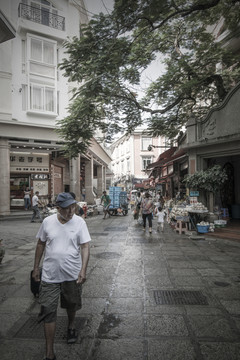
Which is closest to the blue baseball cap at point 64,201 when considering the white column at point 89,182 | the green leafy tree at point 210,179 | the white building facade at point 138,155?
the green leafy tree at point 210,179

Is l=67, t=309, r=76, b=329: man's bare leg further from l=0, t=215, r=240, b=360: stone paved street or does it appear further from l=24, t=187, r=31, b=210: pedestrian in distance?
l=24, t=187, r=31, b=210: pedestrian in distance

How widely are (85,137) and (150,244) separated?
5.60 m

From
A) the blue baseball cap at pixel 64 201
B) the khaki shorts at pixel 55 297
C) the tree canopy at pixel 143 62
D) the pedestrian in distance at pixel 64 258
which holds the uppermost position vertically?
the tree canopy at pixel 143 62

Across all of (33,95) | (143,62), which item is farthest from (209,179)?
(33,95)

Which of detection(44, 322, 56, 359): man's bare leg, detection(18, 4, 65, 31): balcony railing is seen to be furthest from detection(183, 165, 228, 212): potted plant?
detection(18, 4, 65, 31): balcony railing

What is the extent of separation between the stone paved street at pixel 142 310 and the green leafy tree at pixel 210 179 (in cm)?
334

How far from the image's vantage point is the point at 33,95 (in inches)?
717

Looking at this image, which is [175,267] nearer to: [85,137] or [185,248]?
[185,248]

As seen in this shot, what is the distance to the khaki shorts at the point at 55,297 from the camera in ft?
8.52

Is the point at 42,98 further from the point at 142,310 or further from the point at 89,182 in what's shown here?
the point at 142,310

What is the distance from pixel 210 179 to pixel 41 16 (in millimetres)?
17099

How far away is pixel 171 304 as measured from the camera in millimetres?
3902

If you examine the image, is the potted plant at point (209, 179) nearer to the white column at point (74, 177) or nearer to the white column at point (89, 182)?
the white column at point (74, 177)

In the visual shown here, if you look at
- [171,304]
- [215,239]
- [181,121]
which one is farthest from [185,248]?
[181,121]
